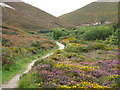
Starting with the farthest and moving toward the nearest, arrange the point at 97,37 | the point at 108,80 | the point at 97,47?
1. the point at 97,37
2. the point at 97,47
3. the point at 108,80

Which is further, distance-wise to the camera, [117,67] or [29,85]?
[117,67]

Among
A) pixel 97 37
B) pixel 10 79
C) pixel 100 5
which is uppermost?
pixel 100 5

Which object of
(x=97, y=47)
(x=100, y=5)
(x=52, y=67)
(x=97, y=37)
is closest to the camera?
Answer: (x=52, y=67)

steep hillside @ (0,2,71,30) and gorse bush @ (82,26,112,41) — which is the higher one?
steep hillside @ (0,2,71,30)

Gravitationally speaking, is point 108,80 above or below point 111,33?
below

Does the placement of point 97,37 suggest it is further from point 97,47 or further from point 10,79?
point 10,79

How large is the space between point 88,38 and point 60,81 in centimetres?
3701

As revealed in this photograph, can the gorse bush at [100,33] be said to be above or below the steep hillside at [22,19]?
below

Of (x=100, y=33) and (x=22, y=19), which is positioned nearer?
(x=100, y=33)

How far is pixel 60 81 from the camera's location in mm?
9656

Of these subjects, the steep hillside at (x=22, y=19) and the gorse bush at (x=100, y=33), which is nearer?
the gorse bush at (x=100, y=33)

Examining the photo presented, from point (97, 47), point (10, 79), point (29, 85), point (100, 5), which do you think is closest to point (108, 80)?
point (29, 85)

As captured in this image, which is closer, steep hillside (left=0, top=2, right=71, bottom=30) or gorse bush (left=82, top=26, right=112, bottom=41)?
gorse bush (left=82, top=26, right=112, bottom=41)

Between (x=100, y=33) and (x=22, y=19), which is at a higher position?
(x=22, y=19)
